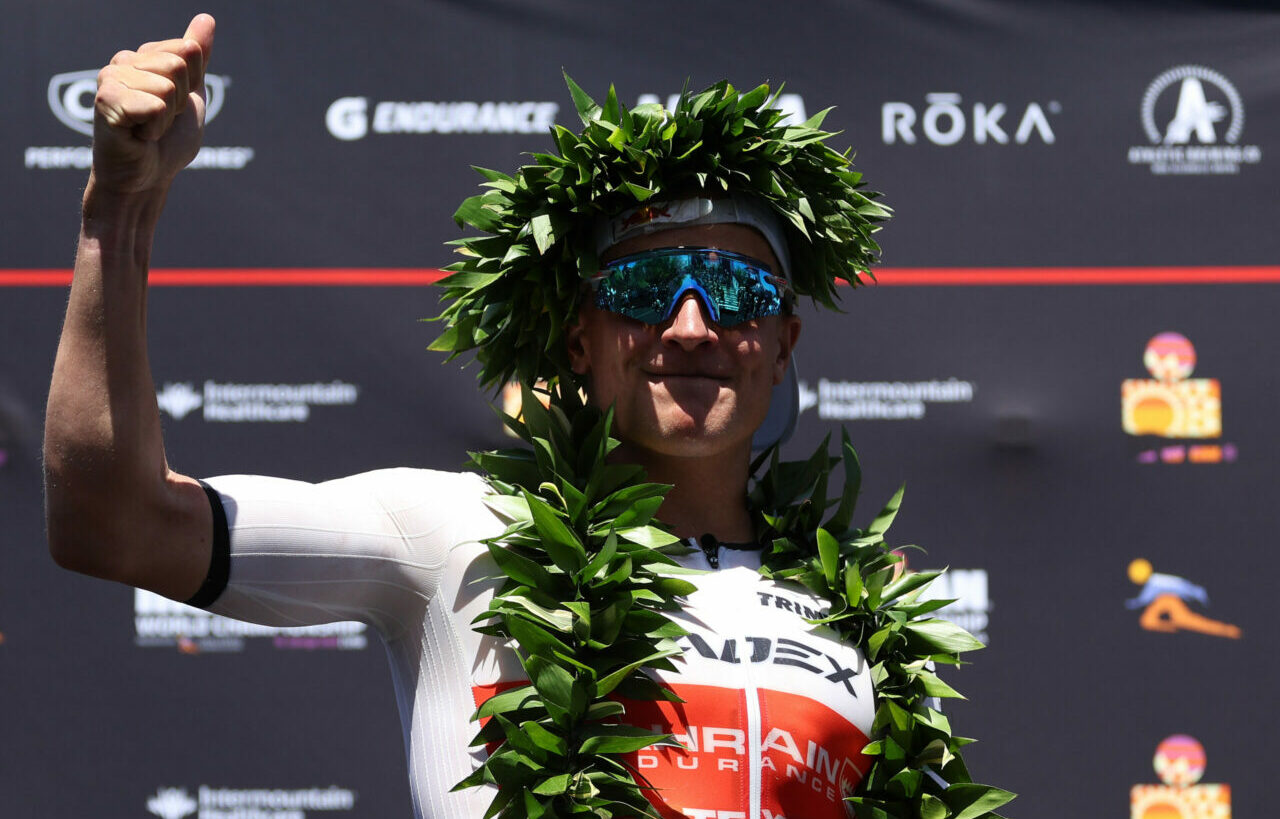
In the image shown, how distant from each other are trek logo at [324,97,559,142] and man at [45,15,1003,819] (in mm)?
1189

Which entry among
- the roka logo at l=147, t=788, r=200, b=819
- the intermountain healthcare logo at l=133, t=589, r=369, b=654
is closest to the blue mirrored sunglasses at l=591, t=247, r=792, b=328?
the intermountain healthcare logo at l=133, t=589, r=369, b=654

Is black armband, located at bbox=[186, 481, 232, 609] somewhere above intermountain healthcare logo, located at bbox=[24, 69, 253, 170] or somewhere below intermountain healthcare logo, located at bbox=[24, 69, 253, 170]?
below

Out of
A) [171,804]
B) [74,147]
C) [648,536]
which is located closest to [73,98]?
[74,147]

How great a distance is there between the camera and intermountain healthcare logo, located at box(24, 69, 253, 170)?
3.02 m

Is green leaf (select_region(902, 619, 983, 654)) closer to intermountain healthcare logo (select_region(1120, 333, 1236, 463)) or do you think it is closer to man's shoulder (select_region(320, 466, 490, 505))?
man's shoulder (select_region(320, 466, 490, 505))

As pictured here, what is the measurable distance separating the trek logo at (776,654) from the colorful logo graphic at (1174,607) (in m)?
1.58

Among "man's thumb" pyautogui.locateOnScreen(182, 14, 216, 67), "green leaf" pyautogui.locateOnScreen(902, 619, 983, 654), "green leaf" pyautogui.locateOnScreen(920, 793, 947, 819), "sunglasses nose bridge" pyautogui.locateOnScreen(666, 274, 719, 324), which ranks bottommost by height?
"green leaf" pyautogui.locateOnScreen(920, 793, 947, 819)

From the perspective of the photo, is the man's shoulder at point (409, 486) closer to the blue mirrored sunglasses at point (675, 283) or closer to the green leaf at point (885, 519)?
the blue mirrored sunglasses at point (675, 283)

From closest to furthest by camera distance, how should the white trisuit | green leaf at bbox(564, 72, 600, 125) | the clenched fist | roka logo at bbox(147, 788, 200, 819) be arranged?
the clenched fist
the white trisuit
green leaf at bbox(564, 72, 600, 125)
roka logo at bbox(147, 788, 200, 819)

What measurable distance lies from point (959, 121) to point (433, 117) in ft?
4.28

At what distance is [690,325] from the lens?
5.71 ft

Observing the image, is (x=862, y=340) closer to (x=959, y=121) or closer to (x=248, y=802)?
(x=959, y=121)

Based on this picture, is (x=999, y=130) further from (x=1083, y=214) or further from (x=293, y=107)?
(x=293, y=107)

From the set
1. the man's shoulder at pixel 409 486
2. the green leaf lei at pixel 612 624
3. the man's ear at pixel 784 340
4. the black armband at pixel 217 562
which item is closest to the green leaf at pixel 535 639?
the green leaf lei at pixel 612 624
